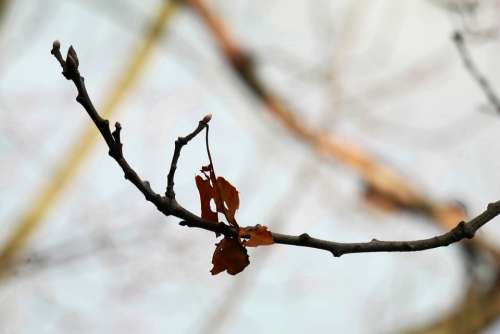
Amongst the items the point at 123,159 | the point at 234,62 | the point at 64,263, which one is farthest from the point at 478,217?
the point at 234,62

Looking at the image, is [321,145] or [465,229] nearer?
[465,229]

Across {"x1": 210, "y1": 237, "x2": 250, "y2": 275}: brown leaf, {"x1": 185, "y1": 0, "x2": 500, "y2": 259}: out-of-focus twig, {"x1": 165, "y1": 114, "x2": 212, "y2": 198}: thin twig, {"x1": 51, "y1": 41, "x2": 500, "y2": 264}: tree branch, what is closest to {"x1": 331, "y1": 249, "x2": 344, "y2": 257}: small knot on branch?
{"x1": 51, "y1": 41, "x2": 500, "y2": 264}: tree branch

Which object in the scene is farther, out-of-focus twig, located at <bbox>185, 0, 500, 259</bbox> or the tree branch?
out-of-focus twig, located at <bbox>185, 0, 500, 259</bbox>

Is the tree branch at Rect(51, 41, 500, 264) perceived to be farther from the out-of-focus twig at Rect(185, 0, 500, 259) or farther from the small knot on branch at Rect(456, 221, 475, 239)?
the out-of-focus twig at Rect(185, 0, 500, 259)

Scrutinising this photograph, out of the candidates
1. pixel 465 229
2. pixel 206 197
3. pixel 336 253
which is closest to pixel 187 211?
pixel 206 197

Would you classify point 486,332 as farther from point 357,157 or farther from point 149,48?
point 149,48

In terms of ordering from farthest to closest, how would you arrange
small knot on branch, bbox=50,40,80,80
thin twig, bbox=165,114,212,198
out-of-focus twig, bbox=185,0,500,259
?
out-of-focus twig, bbox=185,0,500,259
thin twig, bbox=165,114,212,198
small knot on branch, bbox=50,40,80,80

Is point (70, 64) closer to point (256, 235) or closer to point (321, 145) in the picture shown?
point (256, 235)

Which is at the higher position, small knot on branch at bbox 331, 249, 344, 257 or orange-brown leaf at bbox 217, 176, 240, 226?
orange-brown leaf at bbox 217, 176, 240, 226
